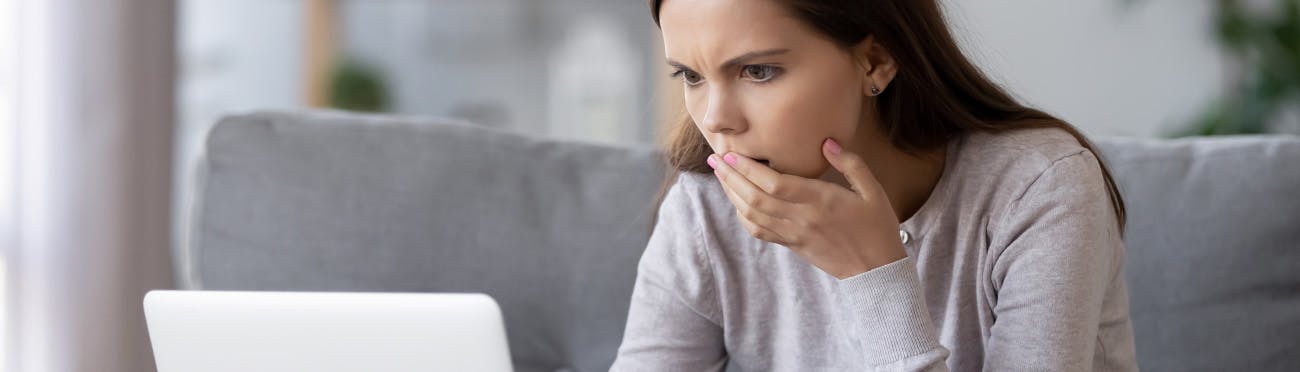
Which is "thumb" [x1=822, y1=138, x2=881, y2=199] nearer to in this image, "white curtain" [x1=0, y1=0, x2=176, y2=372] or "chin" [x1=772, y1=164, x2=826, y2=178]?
"chin" [x1=772, y1=164, x2=826, y2=178]

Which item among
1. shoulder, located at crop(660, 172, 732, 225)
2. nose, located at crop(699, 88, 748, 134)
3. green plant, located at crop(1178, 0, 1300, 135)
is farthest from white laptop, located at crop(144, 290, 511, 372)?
green plant, located at crop(1178, 0, 1300, 135)

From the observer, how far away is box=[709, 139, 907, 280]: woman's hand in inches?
45.4

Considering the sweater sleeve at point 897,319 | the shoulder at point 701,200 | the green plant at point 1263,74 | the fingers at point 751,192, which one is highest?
the fingers at point 751,192

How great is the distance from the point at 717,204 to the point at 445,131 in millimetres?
532

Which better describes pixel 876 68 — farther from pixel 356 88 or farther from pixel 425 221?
pixel 356 88

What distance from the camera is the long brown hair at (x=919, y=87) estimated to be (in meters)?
1.14

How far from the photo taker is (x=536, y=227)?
1.75 meters

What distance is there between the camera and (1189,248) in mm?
1597

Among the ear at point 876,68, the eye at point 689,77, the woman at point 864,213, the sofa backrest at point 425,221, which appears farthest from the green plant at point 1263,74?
the eye at point 689,77

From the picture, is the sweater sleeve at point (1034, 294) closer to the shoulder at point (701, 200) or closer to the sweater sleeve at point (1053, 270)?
the sweater sleeve at point (1053, 270)

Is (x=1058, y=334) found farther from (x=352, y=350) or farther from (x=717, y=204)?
(x=352, y=350)

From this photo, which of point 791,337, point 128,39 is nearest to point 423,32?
point 128,39

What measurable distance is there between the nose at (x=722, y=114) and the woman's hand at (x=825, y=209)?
0.04 meters

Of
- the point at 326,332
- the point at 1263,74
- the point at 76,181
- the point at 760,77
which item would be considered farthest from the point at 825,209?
the point at 1263,74
